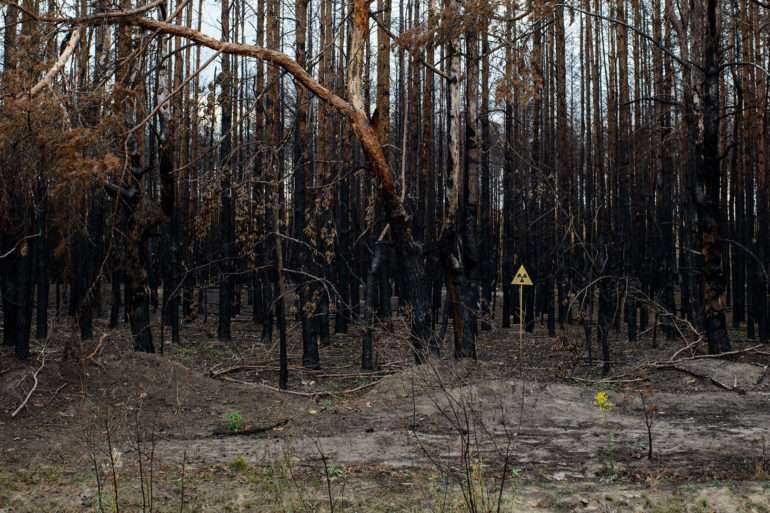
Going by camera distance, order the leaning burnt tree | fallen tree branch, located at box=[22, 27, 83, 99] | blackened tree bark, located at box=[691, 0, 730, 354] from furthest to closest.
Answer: blackened tree bark, located at box=[691, 0, 730, 354], the leaning burnt tree, fallen tree branch, located at box=[22, 27, 83, 99]

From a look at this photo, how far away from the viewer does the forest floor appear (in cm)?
529

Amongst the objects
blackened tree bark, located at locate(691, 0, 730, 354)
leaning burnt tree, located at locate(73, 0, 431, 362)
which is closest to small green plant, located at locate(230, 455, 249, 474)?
leaning burnt tree, located at locate(73, 0, 431, 362)

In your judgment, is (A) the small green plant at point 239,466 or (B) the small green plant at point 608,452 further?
(A) the small green plant at point 239,466

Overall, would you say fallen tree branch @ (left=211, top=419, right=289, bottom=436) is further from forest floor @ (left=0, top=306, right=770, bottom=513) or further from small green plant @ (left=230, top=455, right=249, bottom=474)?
small green plant @ (left=230, top=455, right=249, bottom=474)

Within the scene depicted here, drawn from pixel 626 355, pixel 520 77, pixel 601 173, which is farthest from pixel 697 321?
pixel 520 77

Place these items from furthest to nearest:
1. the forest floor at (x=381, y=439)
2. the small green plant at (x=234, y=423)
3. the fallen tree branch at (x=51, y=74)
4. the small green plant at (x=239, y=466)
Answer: the small green plant at (x=234, y=423)
the fallen tree branch at (x=51, y=74)
the small green plant at (x=239, y=466)
the forest floor at (x=381, y=439)

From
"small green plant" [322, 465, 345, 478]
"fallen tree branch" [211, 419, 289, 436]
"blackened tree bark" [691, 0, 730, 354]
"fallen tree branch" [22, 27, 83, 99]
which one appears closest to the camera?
"small green plant" [322, 465, 345, 478]

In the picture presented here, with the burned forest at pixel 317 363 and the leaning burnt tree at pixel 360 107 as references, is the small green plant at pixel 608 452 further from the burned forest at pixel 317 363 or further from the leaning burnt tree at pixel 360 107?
the leaning burnt tree at pixel 360 107

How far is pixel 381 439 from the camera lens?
771cm

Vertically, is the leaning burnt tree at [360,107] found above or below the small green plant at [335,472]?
above

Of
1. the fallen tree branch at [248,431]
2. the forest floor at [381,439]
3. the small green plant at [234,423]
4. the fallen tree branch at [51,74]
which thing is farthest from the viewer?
the small green plant at [234,423]

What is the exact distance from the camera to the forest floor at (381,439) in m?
5.29

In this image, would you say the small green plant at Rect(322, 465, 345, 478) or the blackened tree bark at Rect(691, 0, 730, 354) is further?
the blackened tree bark at Rect(691, 0, 730, 354)

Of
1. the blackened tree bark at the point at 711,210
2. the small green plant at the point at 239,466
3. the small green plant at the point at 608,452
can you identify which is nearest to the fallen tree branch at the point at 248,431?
the small green plant at the point at 239,466
